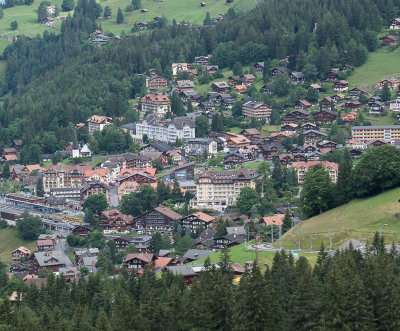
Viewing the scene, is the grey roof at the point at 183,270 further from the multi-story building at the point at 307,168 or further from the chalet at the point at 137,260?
the multi-story building at the point at 307,168

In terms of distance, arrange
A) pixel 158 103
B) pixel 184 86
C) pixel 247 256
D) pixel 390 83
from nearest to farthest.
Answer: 1. pixel 247 256
2. pixel 390 83
3. pixel 158 103
4. pixel 184 86

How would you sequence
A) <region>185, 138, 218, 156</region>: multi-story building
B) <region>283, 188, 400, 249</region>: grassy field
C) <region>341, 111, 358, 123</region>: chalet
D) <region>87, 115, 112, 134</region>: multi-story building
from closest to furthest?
<region>283, 188, 400, 249</region>: grassy field
<region>185, 138, 218, 156</region>: multi-story building
<region>341, 111, 358, 123</region>: chalet
<region>87, 115, 112, 134</region>: multi-story building

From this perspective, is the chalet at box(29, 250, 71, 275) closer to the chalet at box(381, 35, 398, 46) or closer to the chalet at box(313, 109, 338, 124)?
the chalet at box(313, 109, 338, 124)

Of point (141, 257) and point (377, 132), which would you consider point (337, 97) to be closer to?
point (377, 132)

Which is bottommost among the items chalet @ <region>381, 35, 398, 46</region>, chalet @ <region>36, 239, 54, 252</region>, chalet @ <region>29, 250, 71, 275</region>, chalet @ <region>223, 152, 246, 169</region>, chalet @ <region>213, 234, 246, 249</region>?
chalet @ <region>29, 250, 71, 275</region>

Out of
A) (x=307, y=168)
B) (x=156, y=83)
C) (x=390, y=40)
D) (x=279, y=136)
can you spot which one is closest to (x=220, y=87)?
(x=156, y=83)

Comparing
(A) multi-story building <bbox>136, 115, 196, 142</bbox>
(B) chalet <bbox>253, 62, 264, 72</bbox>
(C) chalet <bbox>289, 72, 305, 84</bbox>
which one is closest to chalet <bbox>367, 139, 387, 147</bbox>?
(A) multi-story building <bbox>136, 115, 196, 142</bbox>
